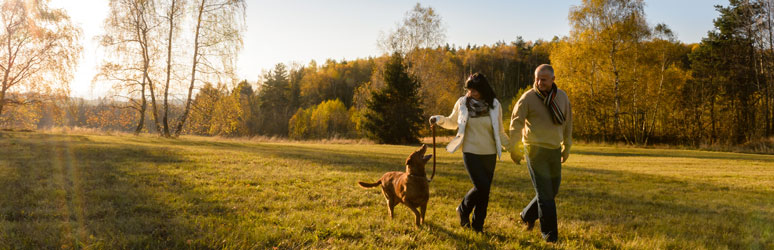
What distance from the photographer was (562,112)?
3.74 metres

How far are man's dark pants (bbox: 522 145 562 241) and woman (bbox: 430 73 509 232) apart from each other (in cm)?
34

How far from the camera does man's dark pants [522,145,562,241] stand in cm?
368

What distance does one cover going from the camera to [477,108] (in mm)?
3814

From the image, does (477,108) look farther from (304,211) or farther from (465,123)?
(304,211)

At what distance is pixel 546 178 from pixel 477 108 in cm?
104

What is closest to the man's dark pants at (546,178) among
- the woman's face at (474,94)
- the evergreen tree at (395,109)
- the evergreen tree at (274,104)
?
the woman's face at (474,94)

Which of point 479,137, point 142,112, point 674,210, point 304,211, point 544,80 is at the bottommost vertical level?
point 674,210

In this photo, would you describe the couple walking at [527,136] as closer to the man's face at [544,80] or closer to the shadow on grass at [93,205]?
the man's face at [544,80]

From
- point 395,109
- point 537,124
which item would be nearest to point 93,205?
point 537,124

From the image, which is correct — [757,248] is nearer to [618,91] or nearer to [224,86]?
[224,86]

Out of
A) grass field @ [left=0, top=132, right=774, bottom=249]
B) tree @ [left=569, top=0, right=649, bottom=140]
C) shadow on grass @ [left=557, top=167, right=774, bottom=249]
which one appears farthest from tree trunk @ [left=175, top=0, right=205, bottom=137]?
tree @ [left=569, top=0, right=649, bottom=140]

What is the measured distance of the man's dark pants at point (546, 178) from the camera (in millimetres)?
3676

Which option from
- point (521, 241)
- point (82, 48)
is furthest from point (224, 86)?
point (521, 241)

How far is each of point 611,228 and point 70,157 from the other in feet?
39.4
